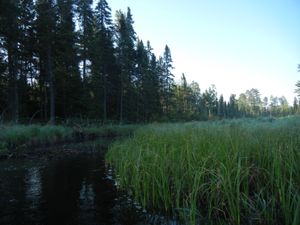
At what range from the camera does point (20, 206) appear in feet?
15.9

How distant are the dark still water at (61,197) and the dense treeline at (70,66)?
830cm

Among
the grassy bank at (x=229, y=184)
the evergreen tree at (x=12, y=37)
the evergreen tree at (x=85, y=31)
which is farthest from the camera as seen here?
the evergreen tree at (x=85, y=31)

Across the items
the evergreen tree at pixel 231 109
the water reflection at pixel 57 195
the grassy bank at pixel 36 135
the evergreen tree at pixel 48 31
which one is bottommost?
the water reflection at pixel 57 195

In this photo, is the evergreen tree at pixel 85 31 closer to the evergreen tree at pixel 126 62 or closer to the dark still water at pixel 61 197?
the evergreen tree at pixel 126 62

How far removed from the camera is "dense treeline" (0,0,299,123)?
22.6 m

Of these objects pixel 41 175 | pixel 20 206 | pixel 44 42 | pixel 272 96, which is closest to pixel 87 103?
pixel 44 42

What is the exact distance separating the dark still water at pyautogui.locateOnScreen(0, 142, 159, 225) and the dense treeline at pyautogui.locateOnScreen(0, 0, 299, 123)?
830cm

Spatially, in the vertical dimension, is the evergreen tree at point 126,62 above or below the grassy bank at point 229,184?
above

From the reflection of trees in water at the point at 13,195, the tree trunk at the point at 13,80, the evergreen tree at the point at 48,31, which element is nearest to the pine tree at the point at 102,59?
the evergreen tree at the point at 48,31

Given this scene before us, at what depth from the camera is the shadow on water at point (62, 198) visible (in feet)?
14.1

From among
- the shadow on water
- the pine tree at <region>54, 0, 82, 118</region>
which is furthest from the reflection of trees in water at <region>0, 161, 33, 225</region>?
the pine tree at <region>54, 0, 82, 118</region>

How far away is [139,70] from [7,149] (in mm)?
30978

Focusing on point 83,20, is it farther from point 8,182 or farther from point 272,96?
point 272,96

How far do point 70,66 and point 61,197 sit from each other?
1007 inches
